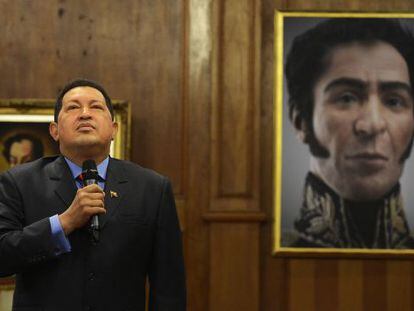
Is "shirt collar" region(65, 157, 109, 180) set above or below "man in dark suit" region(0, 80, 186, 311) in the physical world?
above

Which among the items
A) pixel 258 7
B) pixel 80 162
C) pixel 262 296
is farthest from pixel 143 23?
pixel 80 162

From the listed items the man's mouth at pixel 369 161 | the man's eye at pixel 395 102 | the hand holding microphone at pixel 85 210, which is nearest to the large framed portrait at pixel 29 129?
the man's mouth at pixel 369 161

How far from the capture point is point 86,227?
2.07 m

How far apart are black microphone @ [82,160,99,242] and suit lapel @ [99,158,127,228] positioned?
62 mm

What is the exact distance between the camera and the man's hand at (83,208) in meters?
1.93

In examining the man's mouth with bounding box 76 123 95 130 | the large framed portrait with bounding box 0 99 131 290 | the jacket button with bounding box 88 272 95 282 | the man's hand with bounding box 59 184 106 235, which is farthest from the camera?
the large framed portrait with bounding box 0 99 131 290

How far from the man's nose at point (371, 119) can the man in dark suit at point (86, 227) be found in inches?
86.8

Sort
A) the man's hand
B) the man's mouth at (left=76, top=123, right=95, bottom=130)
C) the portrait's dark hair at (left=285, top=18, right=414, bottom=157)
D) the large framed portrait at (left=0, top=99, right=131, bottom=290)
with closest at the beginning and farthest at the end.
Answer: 1. the man's hand
2. the man's mouth at (left=76, top=123, right=95, bottom=130)
3. the large framed portrait at (left=0, top=99, right=131, bottom=290)
4. the portrait's dark hair at (left=285, top=18, right=414, bottom=157)

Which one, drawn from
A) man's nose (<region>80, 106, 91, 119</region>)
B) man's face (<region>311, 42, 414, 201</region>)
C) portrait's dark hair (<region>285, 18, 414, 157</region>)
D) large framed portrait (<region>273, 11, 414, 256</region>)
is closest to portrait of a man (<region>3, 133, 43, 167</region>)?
large framed portrait (<region>273, 11, 414, 256</region>)

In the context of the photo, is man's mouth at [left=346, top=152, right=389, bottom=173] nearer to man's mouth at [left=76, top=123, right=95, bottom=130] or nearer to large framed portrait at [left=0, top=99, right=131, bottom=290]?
large framed portrait at [left=0, top=99, right=131, bottom=290]

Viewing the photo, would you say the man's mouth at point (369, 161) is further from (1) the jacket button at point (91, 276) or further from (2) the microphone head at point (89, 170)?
(1) the jacket button at point (91, 276)

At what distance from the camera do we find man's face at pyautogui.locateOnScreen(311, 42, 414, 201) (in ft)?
13.8

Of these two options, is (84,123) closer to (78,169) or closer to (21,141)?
(78,169)

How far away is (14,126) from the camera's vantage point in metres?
4.14
